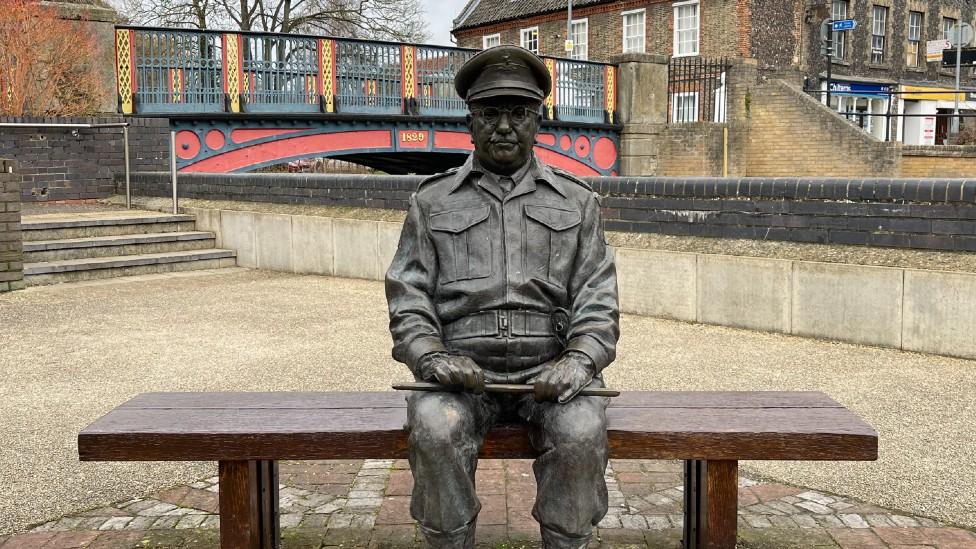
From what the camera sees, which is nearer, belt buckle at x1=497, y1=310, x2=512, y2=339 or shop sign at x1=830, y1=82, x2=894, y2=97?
belt buckle at x1=497, y1=310, x2=512, y2=339

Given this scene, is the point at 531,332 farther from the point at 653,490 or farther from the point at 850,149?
the point at 850,149

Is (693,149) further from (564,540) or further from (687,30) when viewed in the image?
(564,540)

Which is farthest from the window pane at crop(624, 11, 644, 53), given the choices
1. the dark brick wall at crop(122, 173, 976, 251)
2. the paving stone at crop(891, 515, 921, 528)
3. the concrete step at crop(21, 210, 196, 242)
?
the paving stone at crop(891, 515, 921, 528)

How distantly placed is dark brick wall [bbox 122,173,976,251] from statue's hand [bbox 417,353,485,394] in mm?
5463

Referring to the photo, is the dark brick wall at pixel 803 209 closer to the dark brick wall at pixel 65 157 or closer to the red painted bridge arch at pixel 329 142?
the dark brick wall at pixel 65 157

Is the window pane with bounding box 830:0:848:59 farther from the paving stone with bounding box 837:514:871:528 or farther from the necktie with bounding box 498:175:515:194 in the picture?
the necktie with bounding box 498:175:515:194

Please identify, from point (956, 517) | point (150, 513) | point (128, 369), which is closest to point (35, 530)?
point (150, 513)

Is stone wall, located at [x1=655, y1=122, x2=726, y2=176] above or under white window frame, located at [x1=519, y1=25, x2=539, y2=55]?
under

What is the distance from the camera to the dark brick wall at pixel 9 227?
1028 centimetres

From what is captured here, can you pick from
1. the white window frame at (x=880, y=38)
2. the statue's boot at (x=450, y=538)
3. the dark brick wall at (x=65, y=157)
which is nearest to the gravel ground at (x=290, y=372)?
the statue's boot at (x=450, y=538)

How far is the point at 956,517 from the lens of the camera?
13.2 feet

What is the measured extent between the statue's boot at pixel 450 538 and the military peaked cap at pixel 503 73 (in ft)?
4.60

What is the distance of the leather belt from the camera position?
3.28 metres

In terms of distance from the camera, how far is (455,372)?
3.02 meters
